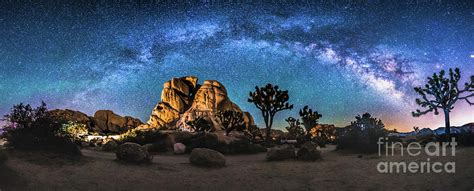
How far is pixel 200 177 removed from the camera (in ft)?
37.3

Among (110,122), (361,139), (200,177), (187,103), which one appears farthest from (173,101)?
(200,177)

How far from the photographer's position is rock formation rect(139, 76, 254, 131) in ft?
213

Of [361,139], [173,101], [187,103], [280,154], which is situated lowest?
[280,154]

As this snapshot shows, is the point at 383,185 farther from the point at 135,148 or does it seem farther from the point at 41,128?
the point at 41,128

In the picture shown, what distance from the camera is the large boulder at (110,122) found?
5897 centimetres

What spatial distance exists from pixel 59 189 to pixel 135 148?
15.3 feet

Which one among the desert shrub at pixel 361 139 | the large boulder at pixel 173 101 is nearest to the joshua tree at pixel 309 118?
the desert shrub at pixel 361 139

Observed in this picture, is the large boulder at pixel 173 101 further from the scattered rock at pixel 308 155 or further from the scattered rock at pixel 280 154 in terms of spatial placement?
the scattered rock at pixel 308 155

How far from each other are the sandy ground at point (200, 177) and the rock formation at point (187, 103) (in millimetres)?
49182

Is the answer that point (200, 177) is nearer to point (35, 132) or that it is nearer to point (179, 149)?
point (35, 132)

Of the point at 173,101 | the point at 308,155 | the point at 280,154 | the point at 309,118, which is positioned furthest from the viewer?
the point at 173,101

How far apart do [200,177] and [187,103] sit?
203 ft

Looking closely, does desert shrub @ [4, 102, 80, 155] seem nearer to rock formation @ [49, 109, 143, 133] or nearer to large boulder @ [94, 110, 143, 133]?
rock formation @ [49, 109, 143, 133]

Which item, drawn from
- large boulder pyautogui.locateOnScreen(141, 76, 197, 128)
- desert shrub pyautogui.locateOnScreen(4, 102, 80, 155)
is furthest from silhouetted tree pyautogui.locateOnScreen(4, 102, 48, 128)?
large boulder pyautogui.locateOnScreen(141, 76, 197, 128)
